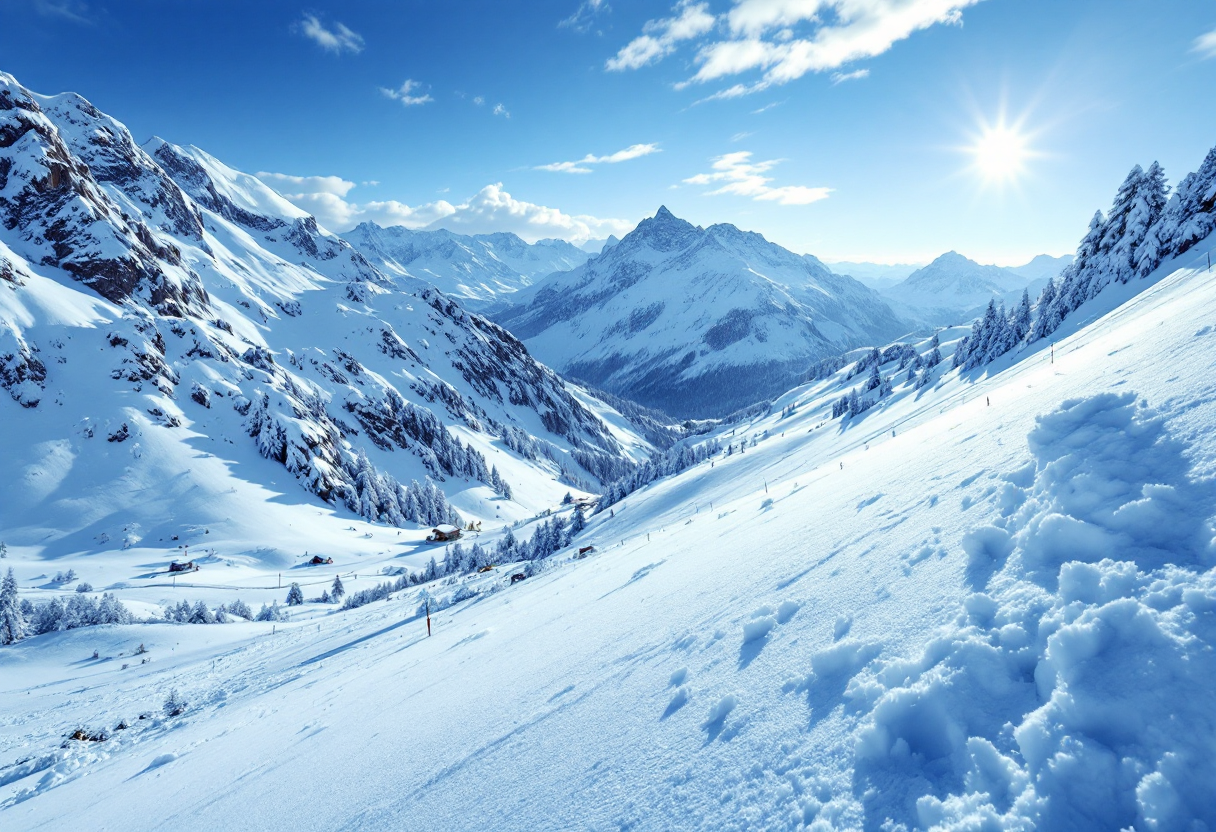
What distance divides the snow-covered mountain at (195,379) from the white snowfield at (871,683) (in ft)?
215

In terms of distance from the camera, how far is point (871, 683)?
3867 mm

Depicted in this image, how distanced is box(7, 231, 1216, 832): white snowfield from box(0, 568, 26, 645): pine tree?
2578cm

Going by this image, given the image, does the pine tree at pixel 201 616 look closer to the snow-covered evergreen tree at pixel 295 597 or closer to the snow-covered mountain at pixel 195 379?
the snow-covered evergreen tree at pixel 295 597

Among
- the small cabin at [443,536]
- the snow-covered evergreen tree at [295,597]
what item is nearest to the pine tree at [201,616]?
the snow-covered evergreen tree at [295,597]

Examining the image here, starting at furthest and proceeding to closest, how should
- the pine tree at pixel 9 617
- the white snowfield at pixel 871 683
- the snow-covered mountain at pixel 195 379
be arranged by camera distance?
the snow-covered mountain at pixel 195 379
the pine tree at pixel 9 617
the white snowfield at pixel 871 683

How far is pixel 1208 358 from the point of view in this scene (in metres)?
5.51

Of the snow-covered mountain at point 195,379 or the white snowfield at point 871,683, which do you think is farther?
the snow-covered mountain at point 195,379

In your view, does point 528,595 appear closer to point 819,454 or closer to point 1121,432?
point 1121,432

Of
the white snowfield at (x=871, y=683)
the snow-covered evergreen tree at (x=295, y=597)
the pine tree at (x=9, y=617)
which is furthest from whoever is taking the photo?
the snow-covered evergreen tree at (x=295, y=597)

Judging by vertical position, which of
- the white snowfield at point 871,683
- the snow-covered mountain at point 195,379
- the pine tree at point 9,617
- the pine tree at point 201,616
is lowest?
the white snowfield at point 871,683

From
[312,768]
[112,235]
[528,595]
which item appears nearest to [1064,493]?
[312,768]

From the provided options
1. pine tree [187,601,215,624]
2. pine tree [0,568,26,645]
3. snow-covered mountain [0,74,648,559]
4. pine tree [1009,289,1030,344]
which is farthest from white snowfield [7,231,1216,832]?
snow-covered mountain [0,74,648,559]

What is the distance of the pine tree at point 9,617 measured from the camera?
90.8 feet

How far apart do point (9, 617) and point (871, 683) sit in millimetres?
43266
